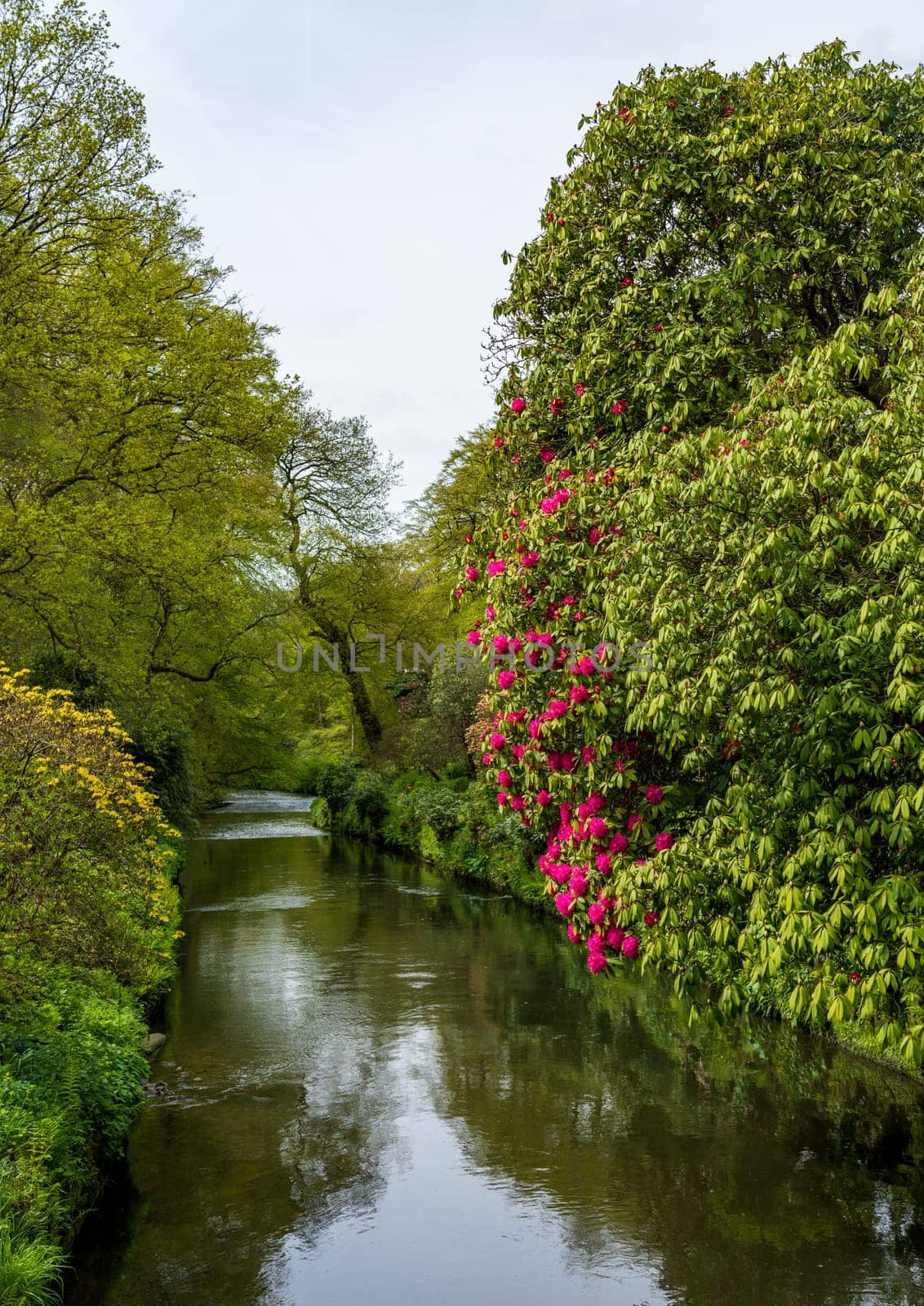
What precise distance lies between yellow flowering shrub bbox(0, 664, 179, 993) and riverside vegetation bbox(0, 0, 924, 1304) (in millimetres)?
47

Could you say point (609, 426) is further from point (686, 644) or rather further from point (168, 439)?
point (168, 439)

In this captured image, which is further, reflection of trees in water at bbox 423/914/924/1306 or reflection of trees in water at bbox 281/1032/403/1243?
reflection of trees in water at bbox 281/1032/403/1243

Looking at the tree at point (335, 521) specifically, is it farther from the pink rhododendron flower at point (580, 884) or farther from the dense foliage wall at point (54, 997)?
the pink rhododendron flower at point (580, 884)

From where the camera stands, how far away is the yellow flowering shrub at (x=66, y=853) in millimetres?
6777

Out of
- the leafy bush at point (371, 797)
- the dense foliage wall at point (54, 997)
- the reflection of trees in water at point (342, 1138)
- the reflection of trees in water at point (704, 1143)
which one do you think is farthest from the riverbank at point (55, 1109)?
the leafy bush at point (371, 797)

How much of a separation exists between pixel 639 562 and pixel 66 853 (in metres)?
4.27

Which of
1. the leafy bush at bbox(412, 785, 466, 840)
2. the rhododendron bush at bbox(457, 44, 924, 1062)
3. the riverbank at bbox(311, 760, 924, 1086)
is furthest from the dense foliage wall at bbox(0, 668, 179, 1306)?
the leafy bush at bbox(412, 785, 466, 840)

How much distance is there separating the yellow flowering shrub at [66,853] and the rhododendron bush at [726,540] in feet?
10.7

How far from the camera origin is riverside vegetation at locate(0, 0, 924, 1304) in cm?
488

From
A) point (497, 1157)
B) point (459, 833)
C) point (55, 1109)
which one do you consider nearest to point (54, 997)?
point (55, 1109)

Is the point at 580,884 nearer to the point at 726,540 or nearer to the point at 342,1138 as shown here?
the point at 726,540

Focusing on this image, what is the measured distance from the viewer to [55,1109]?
20.2 ft

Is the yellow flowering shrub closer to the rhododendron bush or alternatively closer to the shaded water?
the shaded water

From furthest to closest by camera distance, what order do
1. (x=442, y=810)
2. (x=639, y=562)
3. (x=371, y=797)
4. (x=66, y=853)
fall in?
1. (x=371, y=797)
2. (x=442, y=810)
3. (x=66, y=853)
4. (x=639, y=562)
